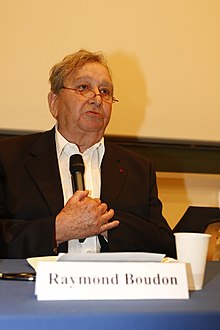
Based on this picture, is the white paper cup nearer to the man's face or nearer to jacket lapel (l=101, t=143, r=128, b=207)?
jacket lapel (l=101, t=143, r=128, b=207)

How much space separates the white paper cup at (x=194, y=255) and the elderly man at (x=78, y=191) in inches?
22.5

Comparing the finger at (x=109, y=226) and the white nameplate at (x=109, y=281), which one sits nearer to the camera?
the white nameplate at (x=109, y=281)

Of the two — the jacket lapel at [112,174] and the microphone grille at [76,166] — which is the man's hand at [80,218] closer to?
the microphone grille at [76,166]

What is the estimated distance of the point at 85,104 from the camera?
2.02 m

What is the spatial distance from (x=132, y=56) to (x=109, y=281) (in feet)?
6.39

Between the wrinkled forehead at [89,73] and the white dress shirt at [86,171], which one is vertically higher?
the wrinkled forehead at [89,73]

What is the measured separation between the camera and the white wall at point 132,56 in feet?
8.44

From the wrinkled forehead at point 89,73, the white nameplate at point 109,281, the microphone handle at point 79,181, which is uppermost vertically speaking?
the wrinkled forehead at point 89,73

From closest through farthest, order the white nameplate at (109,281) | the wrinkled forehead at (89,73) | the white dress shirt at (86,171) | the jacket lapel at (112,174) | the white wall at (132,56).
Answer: the white nameplate at (109,281)
the white dress shirt at (86,171)
the jacket lapel at (112,174)
the wrinkled forehead at (89,73)
the white wall at (132,56)

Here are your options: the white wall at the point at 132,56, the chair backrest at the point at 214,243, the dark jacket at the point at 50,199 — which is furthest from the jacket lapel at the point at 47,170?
the white wall at the point at 132,56

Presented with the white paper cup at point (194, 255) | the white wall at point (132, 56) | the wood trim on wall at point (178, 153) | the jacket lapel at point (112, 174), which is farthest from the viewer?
the wood trim on wall at point (178, 153)

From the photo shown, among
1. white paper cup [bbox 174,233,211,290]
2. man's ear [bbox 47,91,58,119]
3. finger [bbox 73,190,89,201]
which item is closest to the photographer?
white paper cup [bbox 174,233,211,290]

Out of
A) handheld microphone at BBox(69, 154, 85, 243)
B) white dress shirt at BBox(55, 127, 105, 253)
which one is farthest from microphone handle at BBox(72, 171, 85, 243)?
white dress shirt at BBox(55, 127, 105, 253)

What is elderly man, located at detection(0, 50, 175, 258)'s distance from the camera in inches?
62.1
